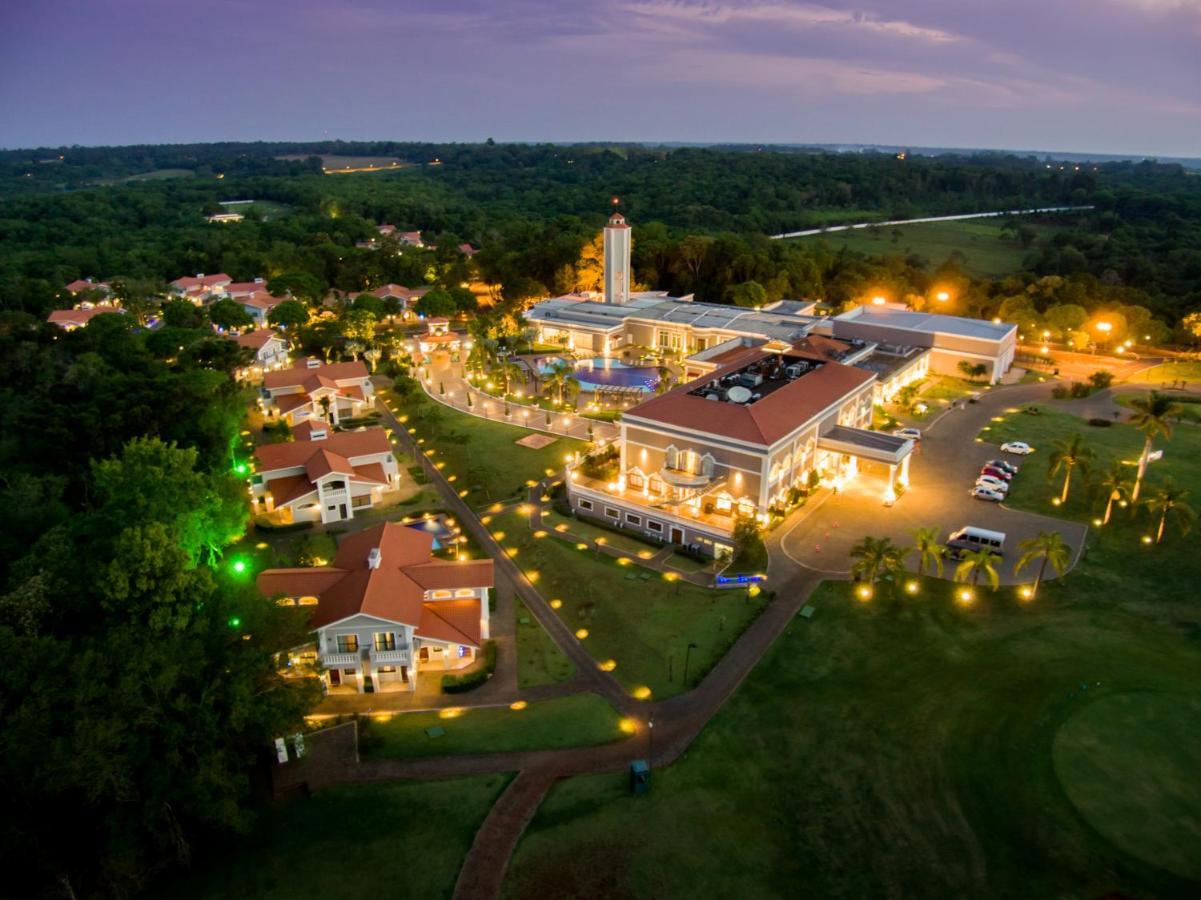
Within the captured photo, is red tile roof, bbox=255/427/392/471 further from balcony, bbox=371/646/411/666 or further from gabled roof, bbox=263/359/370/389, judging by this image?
balcony, bbox=371/646/411/666

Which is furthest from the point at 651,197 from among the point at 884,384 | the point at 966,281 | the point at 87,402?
the point at 87,402

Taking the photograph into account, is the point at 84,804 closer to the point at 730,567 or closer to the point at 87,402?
the point at 730,567

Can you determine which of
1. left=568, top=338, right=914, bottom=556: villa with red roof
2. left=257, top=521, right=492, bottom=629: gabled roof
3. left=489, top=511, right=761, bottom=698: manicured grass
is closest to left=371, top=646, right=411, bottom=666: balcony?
left=257, top=521, right=492, bottom=629: gabled roof

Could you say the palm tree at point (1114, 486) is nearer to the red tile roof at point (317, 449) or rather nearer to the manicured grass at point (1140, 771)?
the manicured grass at point (1140, 771)

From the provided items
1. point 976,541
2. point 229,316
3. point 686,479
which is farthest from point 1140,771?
point 229,316

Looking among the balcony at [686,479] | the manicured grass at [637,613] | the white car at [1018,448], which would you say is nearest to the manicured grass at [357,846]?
the manicured grass at [637,613]

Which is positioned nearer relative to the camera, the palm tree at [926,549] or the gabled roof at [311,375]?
the palm tree at [926,549]
